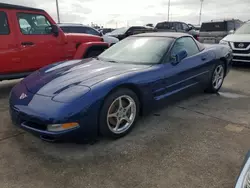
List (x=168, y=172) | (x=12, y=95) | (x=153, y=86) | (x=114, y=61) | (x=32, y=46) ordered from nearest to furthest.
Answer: (x=168, y=172) → (x=12, y=95) → (x=153, y=86) → (x=114, y=61) → (x=32, y=46)

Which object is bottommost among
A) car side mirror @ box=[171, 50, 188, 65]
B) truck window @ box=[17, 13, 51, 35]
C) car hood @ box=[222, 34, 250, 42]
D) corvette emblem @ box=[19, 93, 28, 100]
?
corvette emblem @ box=[19, 93, 28, 100]

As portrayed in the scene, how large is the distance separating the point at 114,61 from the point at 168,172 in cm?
198

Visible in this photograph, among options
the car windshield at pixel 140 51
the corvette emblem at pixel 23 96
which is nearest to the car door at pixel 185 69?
the car windshield at pixel 140 51

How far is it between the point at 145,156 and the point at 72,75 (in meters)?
1.43

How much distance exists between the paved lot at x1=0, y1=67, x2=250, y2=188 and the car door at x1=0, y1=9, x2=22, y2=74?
1.49 metres

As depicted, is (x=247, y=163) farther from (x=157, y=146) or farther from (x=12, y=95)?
(x=12, y=95)

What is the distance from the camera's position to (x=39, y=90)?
119 inches

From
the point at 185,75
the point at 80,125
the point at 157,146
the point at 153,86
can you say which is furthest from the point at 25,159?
the point at 185,75

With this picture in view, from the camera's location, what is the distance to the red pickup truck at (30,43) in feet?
16.5

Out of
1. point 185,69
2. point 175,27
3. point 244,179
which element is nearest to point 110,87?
point 185,69

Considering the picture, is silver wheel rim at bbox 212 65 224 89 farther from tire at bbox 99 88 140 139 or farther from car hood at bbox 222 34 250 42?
car hood at bbox 222 34 250 42

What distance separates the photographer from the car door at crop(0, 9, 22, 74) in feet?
16.2

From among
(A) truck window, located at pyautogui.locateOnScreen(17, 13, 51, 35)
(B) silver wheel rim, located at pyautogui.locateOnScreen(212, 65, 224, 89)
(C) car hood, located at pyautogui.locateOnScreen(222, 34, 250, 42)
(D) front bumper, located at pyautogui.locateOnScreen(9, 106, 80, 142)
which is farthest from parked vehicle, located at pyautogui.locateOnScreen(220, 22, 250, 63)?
(D) front bumper, located at pyautogui.locateOnScreen(9, 106, 80, 142)

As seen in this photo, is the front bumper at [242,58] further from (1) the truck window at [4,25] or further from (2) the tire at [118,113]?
(1) the truck window at [4,25]
